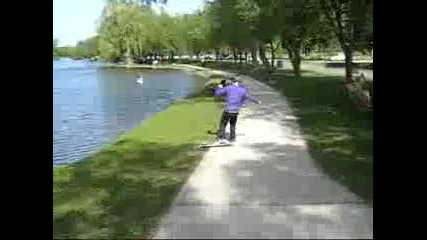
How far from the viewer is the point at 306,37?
4031 millimetres

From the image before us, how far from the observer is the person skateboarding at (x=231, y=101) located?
4.37 metres

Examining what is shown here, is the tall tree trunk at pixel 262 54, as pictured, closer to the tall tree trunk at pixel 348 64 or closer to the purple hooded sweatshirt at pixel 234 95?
the purple hooded sweatshirt at pixel 234 95

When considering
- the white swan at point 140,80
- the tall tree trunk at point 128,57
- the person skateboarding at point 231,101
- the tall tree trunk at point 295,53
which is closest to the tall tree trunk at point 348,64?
the tall tree trunk at point 295,53

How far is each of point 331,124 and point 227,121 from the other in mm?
1102

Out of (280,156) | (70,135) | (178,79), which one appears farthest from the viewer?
(178,79)

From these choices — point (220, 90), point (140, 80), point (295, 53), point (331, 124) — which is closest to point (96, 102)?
point (140, 80)

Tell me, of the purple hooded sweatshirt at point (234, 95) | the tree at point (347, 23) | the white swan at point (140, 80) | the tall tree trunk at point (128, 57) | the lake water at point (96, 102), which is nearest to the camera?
the lake water at point (96, 102)

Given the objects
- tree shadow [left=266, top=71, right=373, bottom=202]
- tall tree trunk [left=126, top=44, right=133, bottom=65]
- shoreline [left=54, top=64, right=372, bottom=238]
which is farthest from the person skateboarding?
tall tree trunk [left=126, top=44, right=133, bottom=65]

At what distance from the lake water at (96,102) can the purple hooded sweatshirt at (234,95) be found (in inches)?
10.0

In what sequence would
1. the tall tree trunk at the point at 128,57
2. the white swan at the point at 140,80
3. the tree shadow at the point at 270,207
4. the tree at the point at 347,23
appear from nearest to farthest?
1. the tree shadow at the point at 270,207
2. the tree at the point at 347,23
3. the tall tree trunk at the point at 128,57
4. the white swan at the point at 140,80
